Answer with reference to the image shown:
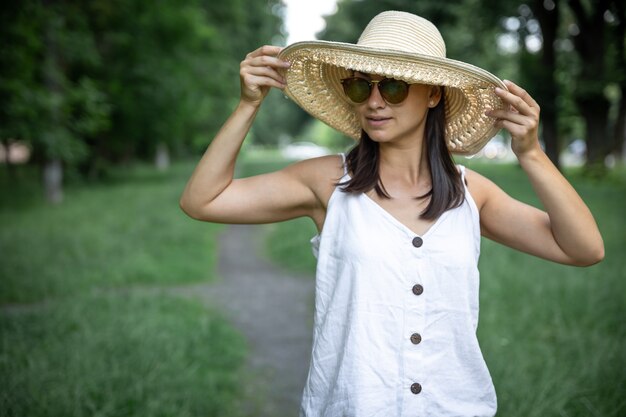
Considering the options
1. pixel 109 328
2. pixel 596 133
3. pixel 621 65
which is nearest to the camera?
pixel 109 328

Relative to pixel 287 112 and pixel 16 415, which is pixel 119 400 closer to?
pixel 16 415

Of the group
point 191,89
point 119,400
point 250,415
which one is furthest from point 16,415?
point 191,89

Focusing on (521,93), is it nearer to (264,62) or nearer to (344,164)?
(344,164)

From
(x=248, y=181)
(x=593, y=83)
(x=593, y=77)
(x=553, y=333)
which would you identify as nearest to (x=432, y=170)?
(x=248, y=181)

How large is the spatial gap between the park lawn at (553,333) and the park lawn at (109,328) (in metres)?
1.86

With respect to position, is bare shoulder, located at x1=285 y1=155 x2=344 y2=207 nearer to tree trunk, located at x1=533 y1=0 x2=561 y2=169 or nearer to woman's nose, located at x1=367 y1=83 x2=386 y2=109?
woman's nose, located at x1=367 y1=83 x2=386 y2=109

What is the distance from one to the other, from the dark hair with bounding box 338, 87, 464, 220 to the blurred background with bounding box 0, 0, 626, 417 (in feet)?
6.36

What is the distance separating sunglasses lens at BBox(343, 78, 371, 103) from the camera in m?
1.94

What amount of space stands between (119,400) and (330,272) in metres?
2.12

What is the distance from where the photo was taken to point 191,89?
1914 centimetres

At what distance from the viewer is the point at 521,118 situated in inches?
69.5

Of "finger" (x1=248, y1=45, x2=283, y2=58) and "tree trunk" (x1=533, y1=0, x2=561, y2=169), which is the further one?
"tree trunk" (x1=533, y1=0, x2=561, y2=169)

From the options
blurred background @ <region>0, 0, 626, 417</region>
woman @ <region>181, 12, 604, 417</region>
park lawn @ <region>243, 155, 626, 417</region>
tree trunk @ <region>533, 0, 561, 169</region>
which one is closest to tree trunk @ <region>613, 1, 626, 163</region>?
blurred background @ <region>0, 0, 626, 417</region>

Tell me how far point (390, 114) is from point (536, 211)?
1.92 feet
